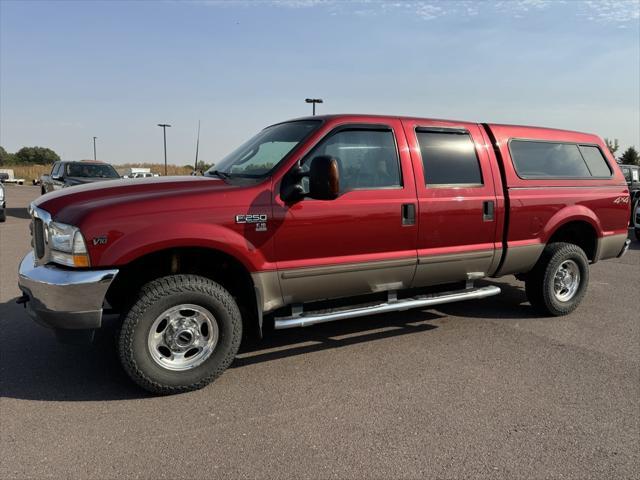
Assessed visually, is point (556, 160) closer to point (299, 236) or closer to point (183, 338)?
point (299, 236)

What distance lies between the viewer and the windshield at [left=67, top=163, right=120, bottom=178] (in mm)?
14078

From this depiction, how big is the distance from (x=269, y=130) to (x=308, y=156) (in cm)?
94

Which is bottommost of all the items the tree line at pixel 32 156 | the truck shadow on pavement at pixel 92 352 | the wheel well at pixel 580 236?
the truck shadow on pavement at pixel 92 352

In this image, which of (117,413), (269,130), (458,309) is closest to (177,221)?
(117,413)

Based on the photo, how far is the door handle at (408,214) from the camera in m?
4.06

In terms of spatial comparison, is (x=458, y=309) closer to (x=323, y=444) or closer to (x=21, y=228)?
(x=323, y=444)

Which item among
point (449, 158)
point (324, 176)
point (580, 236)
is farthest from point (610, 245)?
point (324, 176)

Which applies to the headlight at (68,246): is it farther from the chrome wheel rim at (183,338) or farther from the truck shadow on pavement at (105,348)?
the truck shadow on pavement at (105,348)

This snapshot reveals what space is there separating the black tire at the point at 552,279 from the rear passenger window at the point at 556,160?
83 centimetres

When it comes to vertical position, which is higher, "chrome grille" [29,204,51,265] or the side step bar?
"chrome grille" [29,204,51,265]

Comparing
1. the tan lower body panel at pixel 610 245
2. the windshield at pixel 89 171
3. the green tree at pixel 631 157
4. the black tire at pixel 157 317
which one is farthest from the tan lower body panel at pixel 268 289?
the green tree at pixel 631 157

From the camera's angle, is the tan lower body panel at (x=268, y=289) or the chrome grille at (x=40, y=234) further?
the tan lower body panel at (x=268, y=289)

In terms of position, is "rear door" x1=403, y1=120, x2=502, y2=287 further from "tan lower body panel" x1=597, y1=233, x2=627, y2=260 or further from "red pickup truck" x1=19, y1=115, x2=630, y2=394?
"tan lower body panel" x1=597, y1=233, x2=627, y2=260

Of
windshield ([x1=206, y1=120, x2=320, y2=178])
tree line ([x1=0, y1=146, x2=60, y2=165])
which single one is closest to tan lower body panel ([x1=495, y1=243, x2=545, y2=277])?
windshield ([x1=206, y1=120, x2=320, y2=178])
